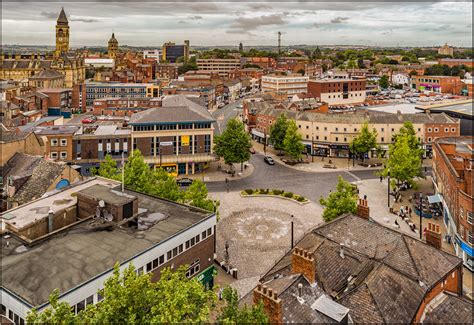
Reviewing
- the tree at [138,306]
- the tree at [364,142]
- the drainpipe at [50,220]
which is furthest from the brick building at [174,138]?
the tree at [138,306]

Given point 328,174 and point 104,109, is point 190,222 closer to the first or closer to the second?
point 328,174

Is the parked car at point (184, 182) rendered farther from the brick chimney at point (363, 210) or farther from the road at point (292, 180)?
the brick chimney at point (363, 210)

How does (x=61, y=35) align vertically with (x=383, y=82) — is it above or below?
above

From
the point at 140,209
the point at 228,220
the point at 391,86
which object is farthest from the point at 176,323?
the point at 391,86

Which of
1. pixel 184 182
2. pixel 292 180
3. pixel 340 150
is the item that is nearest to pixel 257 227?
pixel 184 182

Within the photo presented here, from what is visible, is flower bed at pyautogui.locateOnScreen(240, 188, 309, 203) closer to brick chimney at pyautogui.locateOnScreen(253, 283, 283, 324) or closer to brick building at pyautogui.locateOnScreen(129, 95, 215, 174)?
brick building at pyautogui.locateOnScreen(129, 95, 215, 174)

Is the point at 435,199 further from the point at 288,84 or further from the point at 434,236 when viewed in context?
the point at 288,84
